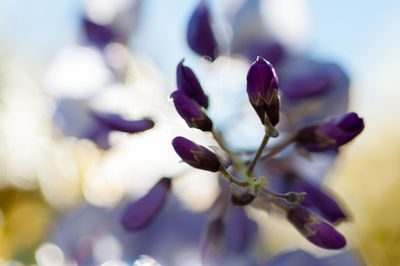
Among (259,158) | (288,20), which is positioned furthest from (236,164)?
(288,20)

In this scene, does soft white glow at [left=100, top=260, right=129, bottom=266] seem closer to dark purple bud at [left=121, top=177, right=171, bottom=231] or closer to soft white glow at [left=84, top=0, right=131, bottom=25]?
dark purple bud at [left=121, top=177, right=171, bottom=231]

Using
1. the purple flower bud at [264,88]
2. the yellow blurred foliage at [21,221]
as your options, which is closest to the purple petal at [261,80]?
the purple flower bud at [264,88]

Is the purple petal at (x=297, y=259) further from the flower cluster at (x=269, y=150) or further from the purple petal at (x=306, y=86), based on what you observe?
the purple petal at (x=306, y=86)

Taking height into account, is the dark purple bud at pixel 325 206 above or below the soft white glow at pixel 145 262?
above

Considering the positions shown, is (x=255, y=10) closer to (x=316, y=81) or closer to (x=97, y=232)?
(x=316, y=81)

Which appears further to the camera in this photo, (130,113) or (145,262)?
(130,113)

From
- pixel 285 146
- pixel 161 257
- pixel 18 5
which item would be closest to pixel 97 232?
pixel 161 257

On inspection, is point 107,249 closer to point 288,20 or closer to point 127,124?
point 127,124

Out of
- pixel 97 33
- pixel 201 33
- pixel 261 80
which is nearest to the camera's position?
pixel 261 80
